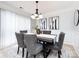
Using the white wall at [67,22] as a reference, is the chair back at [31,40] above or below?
below

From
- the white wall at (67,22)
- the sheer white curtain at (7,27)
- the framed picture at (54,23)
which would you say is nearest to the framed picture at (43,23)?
the framed picture at (54,23)

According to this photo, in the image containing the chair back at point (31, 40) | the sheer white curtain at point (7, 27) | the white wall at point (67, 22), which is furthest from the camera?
the white wall at point (67, 22)

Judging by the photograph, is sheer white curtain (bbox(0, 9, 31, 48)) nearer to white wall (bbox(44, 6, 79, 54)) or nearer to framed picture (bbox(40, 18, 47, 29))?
framed picture (bbox(40, 18, 47, 29))

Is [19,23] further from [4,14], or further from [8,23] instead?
[4,14]

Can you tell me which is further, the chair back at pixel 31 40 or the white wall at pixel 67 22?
the white wall at pixel 67 22

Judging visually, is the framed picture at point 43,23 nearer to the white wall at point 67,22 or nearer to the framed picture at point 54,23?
the framed picture at point 54,23

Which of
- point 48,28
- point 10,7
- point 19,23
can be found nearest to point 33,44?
point 10,7

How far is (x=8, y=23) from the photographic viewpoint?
13.5 ft

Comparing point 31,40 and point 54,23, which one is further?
point 54,23

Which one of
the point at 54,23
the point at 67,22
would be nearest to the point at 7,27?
the point at 54,23

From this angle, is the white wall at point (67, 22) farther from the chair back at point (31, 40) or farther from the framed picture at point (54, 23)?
the chair back at point (31, 40)

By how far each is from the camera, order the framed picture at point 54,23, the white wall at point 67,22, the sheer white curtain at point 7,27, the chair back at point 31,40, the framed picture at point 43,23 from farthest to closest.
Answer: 1. the framed picture at point 43,23
2. the framed picture at point 54,23
3. the white wall at point 67,22
4. the sheer white curtain at point 7,27
5. the chair back at point 31,40

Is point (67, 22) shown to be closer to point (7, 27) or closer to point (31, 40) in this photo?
point (31, 40)

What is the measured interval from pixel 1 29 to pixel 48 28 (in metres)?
3.40
